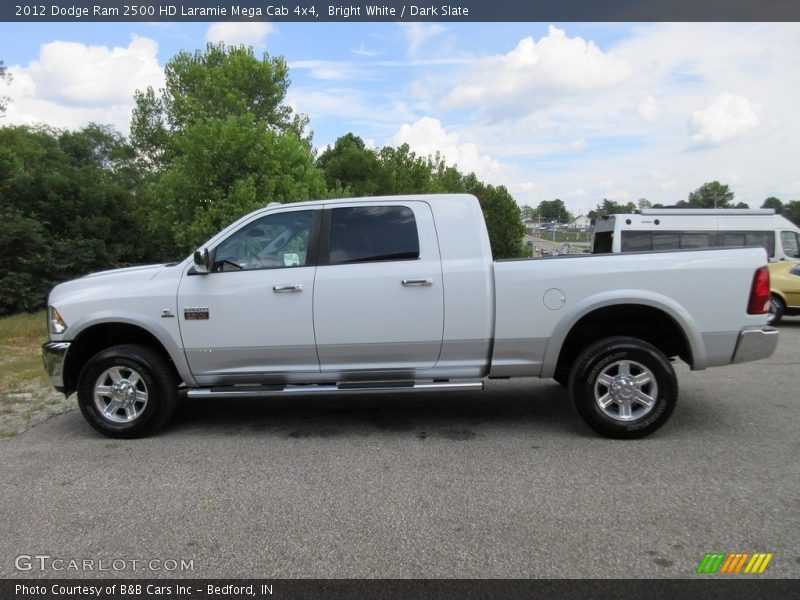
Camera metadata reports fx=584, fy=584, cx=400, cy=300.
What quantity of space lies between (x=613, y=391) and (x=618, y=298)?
29.9 inches

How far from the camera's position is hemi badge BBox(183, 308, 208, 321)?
498cm

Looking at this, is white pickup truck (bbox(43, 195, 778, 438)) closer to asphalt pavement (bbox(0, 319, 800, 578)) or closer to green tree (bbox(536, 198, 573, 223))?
asphalt pavement (bbox(0, 319, 800, 578))

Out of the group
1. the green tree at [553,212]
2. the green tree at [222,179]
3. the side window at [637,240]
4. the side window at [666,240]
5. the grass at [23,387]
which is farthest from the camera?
the green tree at [553,212]

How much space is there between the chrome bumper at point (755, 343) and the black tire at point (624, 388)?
0.60 meters

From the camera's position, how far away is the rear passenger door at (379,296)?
16.0ft

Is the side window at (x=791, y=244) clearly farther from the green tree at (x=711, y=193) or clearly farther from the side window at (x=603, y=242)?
the green tree at (x=711, y=193)

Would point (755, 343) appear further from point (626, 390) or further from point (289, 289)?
point (289, 289)

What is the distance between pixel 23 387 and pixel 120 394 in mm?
3296

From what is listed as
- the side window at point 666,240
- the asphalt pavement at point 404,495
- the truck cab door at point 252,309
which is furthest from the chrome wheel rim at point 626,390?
the side window at point 666,240

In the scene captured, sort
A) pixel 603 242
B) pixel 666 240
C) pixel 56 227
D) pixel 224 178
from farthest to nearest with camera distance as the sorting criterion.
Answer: pixel 56 227, pixel 603 242, pixel 666 240, pixel 224 178

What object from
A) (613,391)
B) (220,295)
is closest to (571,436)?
(613,391)

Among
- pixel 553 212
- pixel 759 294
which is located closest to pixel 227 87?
pixel 759 294

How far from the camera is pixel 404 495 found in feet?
12.5

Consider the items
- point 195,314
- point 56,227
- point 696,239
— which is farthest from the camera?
point 56,227
